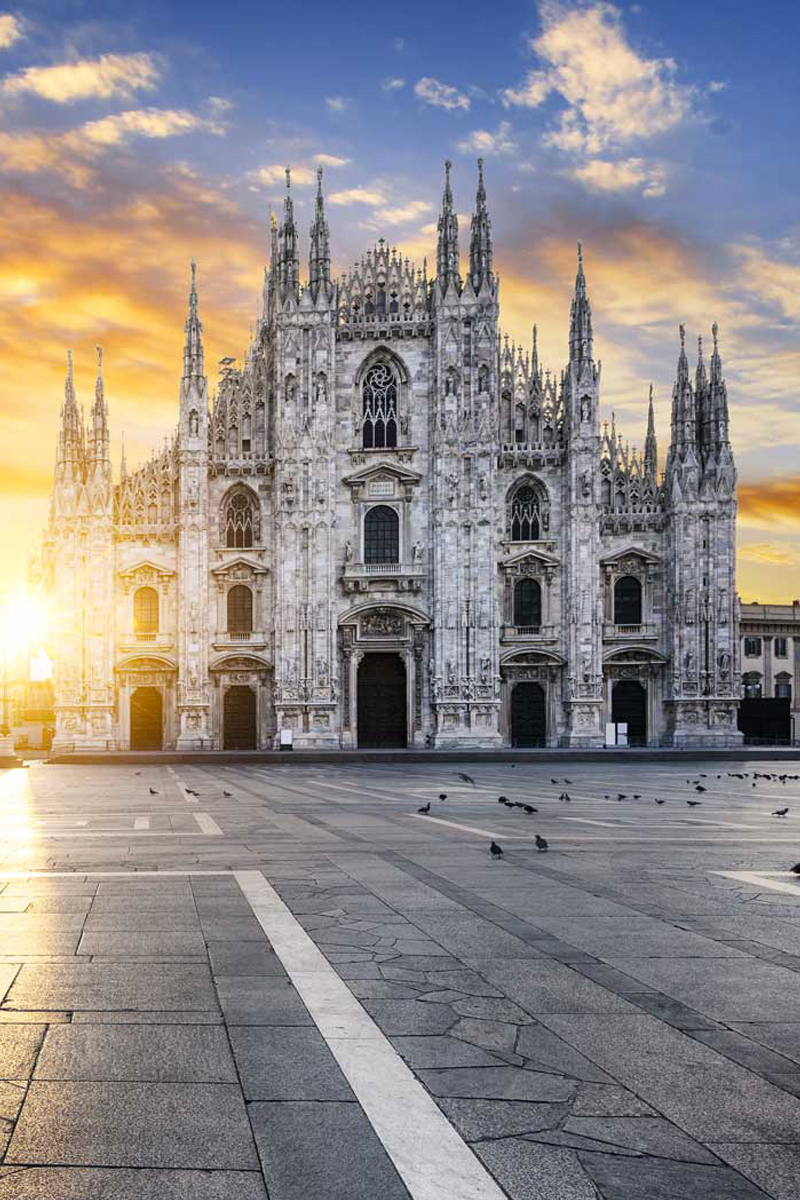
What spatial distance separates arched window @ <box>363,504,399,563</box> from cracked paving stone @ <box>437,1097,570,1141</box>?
1851 inches

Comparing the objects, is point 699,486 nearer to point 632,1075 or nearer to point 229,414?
point 229,414

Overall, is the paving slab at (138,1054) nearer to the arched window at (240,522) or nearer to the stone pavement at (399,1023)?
the stone pavement at (399,1023)

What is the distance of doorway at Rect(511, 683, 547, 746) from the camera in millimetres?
51625

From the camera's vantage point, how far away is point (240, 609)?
52.2 meters

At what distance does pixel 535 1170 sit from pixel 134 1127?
1690 mm

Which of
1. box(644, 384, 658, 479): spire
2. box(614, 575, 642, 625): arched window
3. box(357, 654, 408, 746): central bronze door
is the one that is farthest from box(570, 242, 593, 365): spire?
box(357, 654, 408, 746): central bronze door

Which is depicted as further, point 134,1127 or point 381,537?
point 381,537

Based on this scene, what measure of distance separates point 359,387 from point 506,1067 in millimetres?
48405

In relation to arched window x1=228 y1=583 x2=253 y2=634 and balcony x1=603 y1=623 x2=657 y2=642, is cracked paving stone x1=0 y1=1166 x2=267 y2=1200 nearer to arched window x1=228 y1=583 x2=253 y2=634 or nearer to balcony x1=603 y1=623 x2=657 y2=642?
arched window x1=228 y1=583 x2=253 y2=634

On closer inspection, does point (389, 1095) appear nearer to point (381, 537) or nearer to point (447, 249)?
point (381, 537)

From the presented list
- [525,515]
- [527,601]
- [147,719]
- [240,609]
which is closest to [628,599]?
[527,601]

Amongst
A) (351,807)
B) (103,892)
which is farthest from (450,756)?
(103,892)

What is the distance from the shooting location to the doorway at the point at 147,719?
52125 mm

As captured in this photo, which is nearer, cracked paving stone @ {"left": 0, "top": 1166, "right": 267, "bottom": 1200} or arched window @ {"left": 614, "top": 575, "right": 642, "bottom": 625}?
cracked paving stone @ {"left": 0, "top": 1166, "right": 267, "bottom": 1200}
